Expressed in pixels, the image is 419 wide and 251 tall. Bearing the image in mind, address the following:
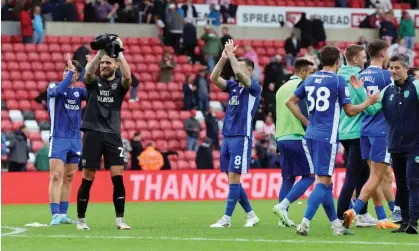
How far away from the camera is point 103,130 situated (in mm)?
14578

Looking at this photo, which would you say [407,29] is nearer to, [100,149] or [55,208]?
[55,208]

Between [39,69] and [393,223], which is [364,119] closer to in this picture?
[393,223]

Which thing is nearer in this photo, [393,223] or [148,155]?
[393,223]

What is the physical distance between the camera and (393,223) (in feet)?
49.6

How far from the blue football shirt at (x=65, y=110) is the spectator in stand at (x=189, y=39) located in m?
16.4

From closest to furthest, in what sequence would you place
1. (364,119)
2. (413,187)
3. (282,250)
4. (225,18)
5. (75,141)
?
(282,250)
(413,187)
(364,119)
(75,141)
(225,18)

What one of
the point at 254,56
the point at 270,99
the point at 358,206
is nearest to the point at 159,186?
the point at 270,99

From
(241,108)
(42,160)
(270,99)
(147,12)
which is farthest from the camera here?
(147,12)

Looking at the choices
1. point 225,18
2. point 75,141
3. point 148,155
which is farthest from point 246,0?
point 75,141

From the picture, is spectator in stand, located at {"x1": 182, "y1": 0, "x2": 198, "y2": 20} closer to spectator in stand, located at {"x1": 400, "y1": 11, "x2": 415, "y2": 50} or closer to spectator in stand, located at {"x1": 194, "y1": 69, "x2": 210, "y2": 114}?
spectator in stand, located at {"x1": 194, "y1": 69, "x2": 210, "y2": 114}

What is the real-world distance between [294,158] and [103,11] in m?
17.6

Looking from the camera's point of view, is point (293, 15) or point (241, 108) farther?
point (293, 15)

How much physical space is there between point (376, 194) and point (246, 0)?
21029mm

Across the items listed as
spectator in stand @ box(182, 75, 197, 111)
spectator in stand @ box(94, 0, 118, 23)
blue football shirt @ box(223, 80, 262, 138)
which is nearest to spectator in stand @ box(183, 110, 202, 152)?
spectator in stand @ box(182, 75, 197, 111)
